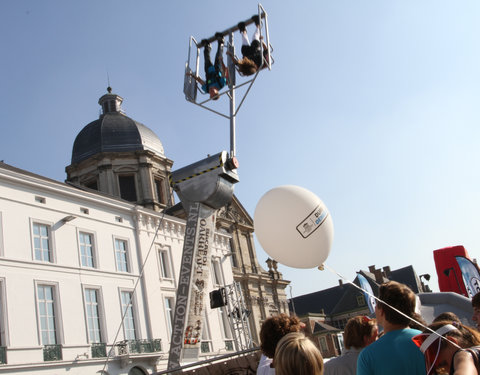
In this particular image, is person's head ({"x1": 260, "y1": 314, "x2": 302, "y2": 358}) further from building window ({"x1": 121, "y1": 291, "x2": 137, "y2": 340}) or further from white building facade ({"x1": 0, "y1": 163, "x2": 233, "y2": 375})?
building window ({"x1": 121, "y1": 291, "x2": 137, "y2": 340})

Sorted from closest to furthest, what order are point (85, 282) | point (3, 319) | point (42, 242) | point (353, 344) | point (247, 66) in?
point (353, 344) → point (247, 66) → point (3, 319) → point (42, 242) → point (85, 282)

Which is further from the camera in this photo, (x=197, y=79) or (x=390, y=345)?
(x=197, y=79)

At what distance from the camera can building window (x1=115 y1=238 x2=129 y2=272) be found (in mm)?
25500

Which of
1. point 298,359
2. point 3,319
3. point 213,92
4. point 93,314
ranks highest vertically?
point 213,92

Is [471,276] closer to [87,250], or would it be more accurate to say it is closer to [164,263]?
[87,250]

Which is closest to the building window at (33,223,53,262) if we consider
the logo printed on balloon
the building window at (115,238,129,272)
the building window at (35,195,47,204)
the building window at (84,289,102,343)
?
the building window at (35,195,47,204)

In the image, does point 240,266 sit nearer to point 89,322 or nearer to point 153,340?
point 153,340

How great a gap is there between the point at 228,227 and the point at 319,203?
36.4 meters

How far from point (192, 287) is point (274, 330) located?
6335 mm

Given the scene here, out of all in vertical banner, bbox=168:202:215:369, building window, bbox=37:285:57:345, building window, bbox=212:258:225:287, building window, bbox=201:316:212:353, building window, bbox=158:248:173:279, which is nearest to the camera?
vertical banner, bbox=168:202:215:369

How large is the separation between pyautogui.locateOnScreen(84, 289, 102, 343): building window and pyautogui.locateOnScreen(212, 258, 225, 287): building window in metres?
10.5

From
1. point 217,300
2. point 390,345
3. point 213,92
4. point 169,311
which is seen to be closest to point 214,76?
point 213,92

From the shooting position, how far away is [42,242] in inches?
861

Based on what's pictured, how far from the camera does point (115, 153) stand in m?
42.2
